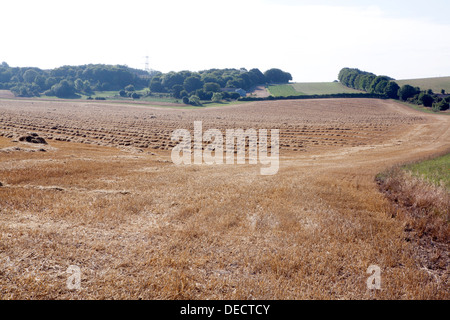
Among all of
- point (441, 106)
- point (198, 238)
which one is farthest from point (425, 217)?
point (441, 106)

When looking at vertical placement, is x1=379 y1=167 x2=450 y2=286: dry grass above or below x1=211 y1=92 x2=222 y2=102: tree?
below

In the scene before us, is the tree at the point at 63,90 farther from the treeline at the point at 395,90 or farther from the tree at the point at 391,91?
the tree at the point at 391,91

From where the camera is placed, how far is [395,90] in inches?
5054

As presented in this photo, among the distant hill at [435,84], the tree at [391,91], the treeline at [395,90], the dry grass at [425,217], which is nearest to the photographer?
the dry grass at [425,217]

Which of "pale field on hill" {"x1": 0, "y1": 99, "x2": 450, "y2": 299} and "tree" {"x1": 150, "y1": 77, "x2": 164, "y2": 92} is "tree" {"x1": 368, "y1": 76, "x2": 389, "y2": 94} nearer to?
"tree" {"x1": 150, "y1": 77, "x2": 164, "y2": 92}

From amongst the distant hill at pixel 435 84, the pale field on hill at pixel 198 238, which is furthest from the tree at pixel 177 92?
the pale field on hill at pixel 198 238

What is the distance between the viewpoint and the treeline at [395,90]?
341ft

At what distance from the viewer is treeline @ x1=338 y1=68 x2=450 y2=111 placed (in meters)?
104

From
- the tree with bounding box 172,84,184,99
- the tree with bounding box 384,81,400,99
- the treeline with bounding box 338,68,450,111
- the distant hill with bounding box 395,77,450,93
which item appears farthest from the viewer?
the tree with bounding box 172,84,184,99

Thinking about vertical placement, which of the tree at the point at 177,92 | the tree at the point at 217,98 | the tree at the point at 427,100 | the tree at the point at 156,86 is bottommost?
the tree at the point at 427,100

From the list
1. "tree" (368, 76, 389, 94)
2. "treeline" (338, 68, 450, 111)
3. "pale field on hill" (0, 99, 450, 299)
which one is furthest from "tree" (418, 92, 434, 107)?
"pale field on hill" (0, 99, 450, 299)

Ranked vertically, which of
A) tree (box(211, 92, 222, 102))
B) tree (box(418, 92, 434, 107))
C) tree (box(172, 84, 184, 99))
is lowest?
tree (box(418, 92, 434, 107))

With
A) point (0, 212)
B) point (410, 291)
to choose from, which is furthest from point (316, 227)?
point (0, 212)
